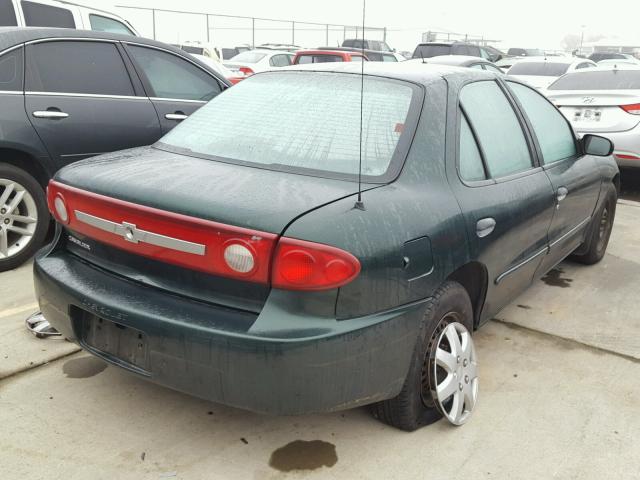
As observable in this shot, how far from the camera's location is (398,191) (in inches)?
99.4

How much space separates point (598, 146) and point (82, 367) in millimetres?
3229

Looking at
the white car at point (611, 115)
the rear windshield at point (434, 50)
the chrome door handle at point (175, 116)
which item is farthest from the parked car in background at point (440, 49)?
the chrome door handle at point (175, 116)

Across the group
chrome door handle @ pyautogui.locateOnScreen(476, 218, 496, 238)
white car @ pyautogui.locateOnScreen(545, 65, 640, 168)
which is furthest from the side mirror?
white car @ pyautogui.locateOnScreen(545, 65, 640, 168)

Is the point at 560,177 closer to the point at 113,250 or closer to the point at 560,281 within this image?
the point at 560,281

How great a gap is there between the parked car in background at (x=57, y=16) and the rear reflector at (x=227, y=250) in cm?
536

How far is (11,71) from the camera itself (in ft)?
14.3

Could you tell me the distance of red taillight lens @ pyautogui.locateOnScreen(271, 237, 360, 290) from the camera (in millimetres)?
2164

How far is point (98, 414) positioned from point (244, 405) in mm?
875

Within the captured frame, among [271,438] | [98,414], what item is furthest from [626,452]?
[98,414]

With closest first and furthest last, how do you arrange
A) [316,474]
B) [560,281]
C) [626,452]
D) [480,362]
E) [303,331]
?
[303,331]
[316,474]
[626,452]
[480,362]
[560,281]

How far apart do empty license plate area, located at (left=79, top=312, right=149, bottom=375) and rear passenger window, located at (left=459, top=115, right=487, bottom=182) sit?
1474mm

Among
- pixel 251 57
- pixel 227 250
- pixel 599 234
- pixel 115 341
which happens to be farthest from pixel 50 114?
pixel 251 57

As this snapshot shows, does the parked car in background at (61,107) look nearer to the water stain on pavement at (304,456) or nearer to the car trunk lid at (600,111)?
the water stain on pavement at (304,456)

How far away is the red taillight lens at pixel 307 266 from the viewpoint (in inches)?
85.2
